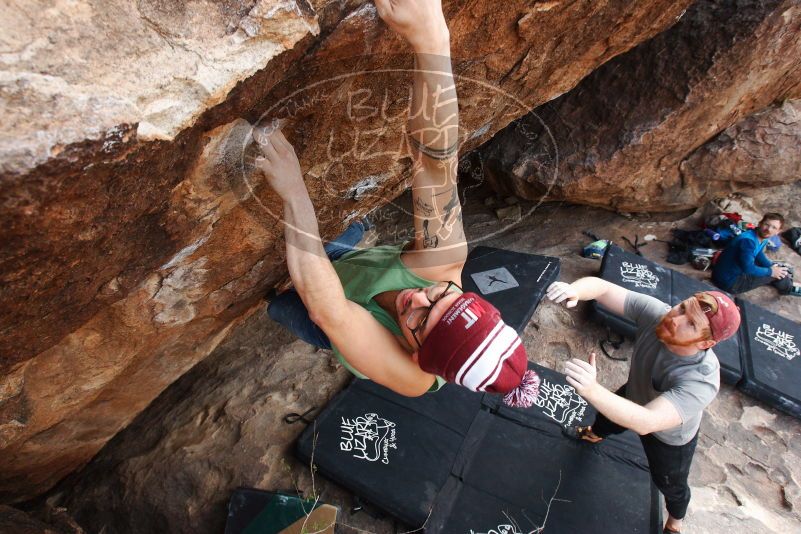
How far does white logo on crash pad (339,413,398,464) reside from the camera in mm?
3037

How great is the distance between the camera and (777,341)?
3.93 m

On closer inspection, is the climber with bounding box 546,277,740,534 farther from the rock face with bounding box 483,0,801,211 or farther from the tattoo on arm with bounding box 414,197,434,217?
the rock face with bounding box 483,0,801,211

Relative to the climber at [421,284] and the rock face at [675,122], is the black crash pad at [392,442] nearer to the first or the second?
the climber at [421,284]

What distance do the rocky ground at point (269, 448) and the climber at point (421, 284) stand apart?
1.26 meters

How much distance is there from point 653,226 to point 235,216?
491 cm

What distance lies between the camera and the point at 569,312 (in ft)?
14.1

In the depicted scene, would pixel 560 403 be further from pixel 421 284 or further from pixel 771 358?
pixel 421 284

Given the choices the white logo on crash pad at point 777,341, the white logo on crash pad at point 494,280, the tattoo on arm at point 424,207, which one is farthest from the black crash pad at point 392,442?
the white logo on crash pad at point 777,341

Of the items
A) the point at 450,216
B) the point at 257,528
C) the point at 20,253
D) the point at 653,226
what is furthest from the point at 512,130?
the point at 20,253

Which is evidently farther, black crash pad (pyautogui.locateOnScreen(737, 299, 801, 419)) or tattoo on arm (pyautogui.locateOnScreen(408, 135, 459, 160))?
black crash pad (pyautogui.locateOnScreen(737, 299, 801, 419))

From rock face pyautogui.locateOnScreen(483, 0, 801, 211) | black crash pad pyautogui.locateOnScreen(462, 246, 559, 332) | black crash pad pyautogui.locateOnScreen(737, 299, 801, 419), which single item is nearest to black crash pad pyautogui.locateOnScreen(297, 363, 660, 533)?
black crash pad pyautogui.locateOnScreen(462, 246, 559, 332)

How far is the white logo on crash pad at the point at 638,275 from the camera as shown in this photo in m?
4.30

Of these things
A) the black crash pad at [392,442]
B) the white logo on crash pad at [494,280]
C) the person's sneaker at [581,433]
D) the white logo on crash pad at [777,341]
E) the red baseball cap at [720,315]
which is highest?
the red baseball cap at [720,315]

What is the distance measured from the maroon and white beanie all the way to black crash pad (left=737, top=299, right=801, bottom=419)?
9.85 ft
